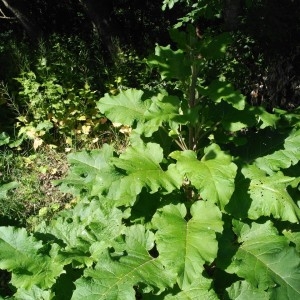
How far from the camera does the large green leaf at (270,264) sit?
2.00 meters

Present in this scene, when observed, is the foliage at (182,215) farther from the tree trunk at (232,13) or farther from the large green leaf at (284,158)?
the tree trunk at (232,13)

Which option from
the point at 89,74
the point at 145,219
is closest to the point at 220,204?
the point at 145,219

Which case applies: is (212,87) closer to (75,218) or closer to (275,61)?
(75,218)

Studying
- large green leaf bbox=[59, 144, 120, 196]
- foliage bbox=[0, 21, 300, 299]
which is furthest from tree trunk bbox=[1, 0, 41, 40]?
foliage bbox=[0, 21, 300, 299]

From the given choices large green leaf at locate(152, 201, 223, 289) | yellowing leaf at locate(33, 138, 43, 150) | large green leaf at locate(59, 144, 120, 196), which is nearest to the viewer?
large green leaf at locate(152, 201, 223, 289)

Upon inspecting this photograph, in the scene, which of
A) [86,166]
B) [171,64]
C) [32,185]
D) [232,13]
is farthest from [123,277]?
[232,13]

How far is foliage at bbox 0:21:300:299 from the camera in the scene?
6.59 feet

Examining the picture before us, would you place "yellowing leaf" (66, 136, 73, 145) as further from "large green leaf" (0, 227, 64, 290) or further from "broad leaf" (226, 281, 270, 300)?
"broad leaf" (226, 281, 270, 300)

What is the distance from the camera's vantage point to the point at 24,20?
320 inches

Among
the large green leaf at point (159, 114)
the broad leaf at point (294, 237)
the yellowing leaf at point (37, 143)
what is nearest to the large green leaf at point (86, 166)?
the large green leaf at point (159, 114)

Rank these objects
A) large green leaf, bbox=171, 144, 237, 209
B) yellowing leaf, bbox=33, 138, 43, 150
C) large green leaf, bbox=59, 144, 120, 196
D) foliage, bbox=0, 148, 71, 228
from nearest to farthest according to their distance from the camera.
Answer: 1. large green leaf, bbox=171, 144, 237, 209
2. large green leaf, bbox=59, 144, 120, 196
3. foliage, bbox=0, 148, 71, 228
4. yellowing leaf, bbox=33, 138, 43, 150

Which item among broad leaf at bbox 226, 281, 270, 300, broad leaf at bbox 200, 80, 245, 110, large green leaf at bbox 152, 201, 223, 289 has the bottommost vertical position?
broad leaf at bbox 226, 281, 270, 300

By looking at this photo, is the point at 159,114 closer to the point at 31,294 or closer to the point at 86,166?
the point at 86,166

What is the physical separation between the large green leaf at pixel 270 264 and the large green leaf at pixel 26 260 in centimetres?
98
